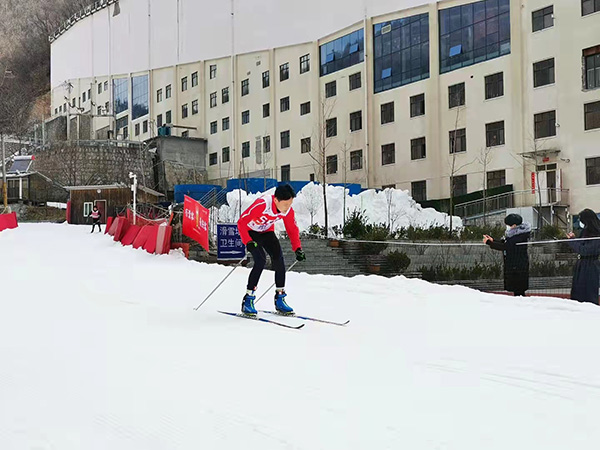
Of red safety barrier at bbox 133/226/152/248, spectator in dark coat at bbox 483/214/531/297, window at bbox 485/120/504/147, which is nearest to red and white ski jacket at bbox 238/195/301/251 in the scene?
spectator in dark coat at bbox 483/214/531/297

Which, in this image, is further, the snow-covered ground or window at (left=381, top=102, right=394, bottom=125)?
window at (left=381, top=102, right=394, bottom=125)

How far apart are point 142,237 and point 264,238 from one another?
13.5m

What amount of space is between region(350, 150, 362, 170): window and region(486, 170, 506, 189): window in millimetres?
9284

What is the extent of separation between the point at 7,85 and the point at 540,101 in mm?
99354

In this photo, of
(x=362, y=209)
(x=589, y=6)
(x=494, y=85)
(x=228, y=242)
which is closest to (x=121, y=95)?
(x=494, y=85)

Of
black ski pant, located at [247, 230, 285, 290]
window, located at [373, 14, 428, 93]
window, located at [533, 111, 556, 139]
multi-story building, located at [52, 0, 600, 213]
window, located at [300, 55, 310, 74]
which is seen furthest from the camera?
window, located at [300, 55, 310, 74]

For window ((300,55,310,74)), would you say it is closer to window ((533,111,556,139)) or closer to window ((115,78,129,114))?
window ((533,111,556,139))

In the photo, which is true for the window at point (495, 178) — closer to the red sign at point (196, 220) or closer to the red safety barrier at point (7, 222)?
the red sign at point (196, 220)

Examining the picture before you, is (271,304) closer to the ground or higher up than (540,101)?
closer to the ground

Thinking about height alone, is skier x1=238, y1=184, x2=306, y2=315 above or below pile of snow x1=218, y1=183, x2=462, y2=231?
below

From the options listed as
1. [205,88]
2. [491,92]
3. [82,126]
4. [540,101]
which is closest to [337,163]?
[491,92]

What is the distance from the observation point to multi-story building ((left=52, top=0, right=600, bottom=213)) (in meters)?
28.2

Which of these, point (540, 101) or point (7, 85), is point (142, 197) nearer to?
point (540, 101)

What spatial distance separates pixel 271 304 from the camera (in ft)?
27.3
